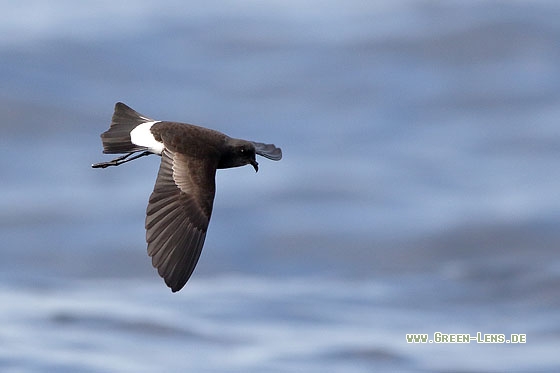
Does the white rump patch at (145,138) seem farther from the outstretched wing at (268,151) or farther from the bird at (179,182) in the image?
the outstretched wing at (268,151)

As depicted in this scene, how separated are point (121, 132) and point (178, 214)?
110 centimetres

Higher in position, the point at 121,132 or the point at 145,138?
the point at 121,132

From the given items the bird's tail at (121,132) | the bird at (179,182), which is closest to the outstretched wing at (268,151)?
the bird at (179,182)

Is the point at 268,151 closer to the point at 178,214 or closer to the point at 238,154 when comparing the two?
the point at 238,154

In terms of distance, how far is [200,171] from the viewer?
11.1 meters

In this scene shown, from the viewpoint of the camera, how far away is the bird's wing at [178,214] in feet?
35.2

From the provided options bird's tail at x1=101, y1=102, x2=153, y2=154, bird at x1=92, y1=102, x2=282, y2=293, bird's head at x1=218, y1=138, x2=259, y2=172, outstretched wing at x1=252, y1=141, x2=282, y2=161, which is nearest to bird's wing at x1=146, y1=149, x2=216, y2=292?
bird at x1=92, y1=102, x2=282, y2=293

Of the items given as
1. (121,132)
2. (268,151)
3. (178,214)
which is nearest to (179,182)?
(178,214)

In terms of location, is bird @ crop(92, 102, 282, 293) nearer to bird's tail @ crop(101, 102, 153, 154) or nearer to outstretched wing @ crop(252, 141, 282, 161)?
bird's tail @ crop(101, 102, 153, 154)

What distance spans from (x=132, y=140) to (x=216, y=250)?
35235 mm

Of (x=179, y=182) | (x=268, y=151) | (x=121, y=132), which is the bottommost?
(x=179, y=182)

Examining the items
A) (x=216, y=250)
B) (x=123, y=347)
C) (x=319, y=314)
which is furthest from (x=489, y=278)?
(x=123, y=347)

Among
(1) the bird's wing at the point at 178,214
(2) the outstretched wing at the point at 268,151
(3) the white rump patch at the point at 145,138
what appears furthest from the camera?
(2) the outstretched wing at the point at 268,151

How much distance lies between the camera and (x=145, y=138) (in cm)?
1133
